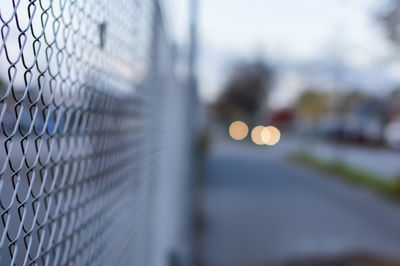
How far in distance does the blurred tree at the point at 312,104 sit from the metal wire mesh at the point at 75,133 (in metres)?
19.7

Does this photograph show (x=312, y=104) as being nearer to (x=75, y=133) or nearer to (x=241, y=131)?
(x=241, y=131)

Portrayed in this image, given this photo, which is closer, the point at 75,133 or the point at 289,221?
the point at 75,133

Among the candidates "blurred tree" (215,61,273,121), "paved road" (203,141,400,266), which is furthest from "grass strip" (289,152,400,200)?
"blurred tree" (215,61,273,121)

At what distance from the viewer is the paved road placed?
6.37 metres

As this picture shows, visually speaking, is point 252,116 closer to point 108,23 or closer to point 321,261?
point 321,261

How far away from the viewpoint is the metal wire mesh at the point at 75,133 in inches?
35.1

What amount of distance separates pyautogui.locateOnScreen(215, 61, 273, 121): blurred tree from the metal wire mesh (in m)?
25.1

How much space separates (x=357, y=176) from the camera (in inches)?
493

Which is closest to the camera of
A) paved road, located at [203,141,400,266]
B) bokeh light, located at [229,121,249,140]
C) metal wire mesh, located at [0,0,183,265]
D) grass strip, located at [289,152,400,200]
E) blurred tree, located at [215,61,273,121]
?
metal wire mesh, located at [0,0,183,265]

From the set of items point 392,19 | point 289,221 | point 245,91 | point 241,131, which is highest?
point 245,91

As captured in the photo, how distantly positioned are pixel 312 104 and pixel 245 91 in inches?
323

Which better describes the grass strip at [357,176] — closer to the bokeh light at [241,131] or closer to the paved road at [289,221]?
the paved road at [289,221]

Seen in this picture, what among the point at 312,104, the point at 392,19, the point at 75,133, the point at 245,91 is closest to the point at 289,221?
the point at 392,19

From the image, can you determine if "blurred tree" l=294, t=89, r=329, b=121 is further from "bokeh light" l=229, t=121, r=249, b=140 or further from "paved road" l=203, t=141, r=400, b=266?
"paved road" l=203, t=141, r=400, b=266
